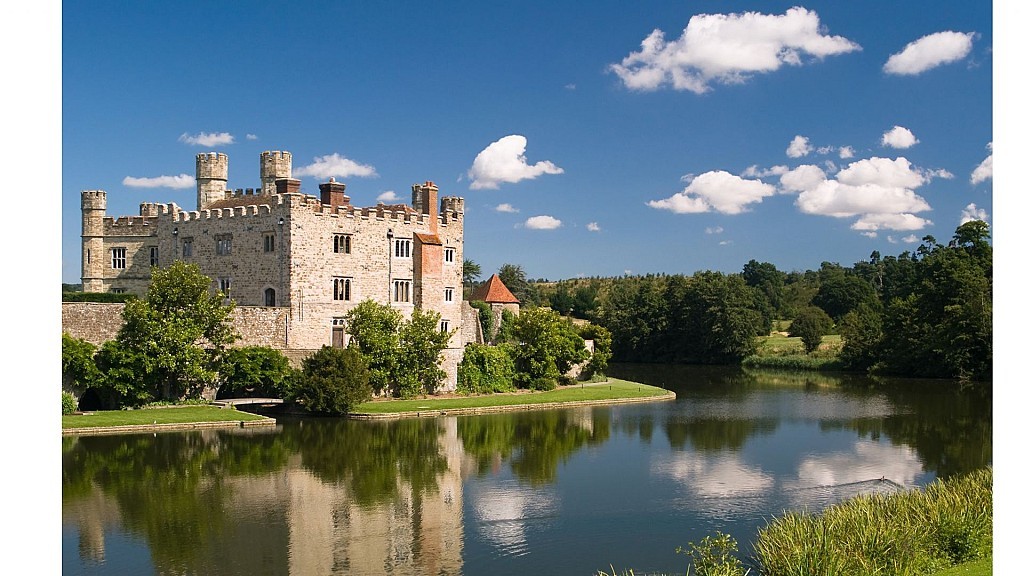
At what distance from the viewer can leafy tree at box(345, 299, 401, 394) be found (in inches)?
1423

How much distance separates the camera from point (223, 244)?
1561 inches

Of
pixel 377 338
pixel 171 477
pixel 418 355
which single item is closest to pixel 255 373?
pixel 377 338

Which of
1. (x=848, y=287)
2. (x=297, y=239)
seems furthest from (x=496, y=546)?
(x=848, y=287)

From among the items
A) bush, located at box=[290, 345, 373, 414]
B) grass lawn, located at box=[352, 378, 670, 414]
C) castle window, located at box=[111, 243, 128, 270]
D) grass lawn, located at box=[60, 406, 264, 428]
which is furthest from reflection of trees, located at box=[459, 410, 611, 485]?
castle window, located at box=[111, 243, 128, 270]

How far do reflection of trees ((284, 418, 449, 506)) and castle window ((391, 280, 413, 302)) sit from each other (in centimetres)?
952

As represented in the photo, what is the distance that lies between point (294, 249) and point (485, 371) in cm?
1052

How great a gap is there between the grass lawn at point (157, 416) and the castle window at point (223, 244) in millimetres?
10108

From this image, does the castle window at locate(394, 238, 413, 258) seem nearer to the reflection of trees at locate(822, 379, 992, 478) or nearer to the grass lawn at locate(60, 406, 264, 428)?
the grass lawn at locate(60, 406, 264, 428)

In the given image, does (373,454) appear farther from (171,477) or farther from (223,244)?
(223,244)

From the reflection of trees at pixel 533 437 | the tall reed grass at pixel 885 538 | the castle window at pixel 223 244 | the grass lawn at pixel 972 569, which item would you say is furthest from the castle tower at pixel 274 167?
the grass lawn at pixel 972 569

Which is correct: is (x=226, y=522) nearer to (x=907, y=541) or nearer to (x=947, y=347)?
(x=907, y=541)

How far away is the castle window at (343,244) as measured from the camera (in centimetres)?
3853

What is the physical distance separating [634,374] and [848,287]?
43.2 meters

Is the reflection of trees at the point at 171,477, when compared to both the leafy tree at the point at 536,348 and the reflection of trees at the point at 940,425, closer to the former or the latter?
the leafy tree at the point at 536,348
